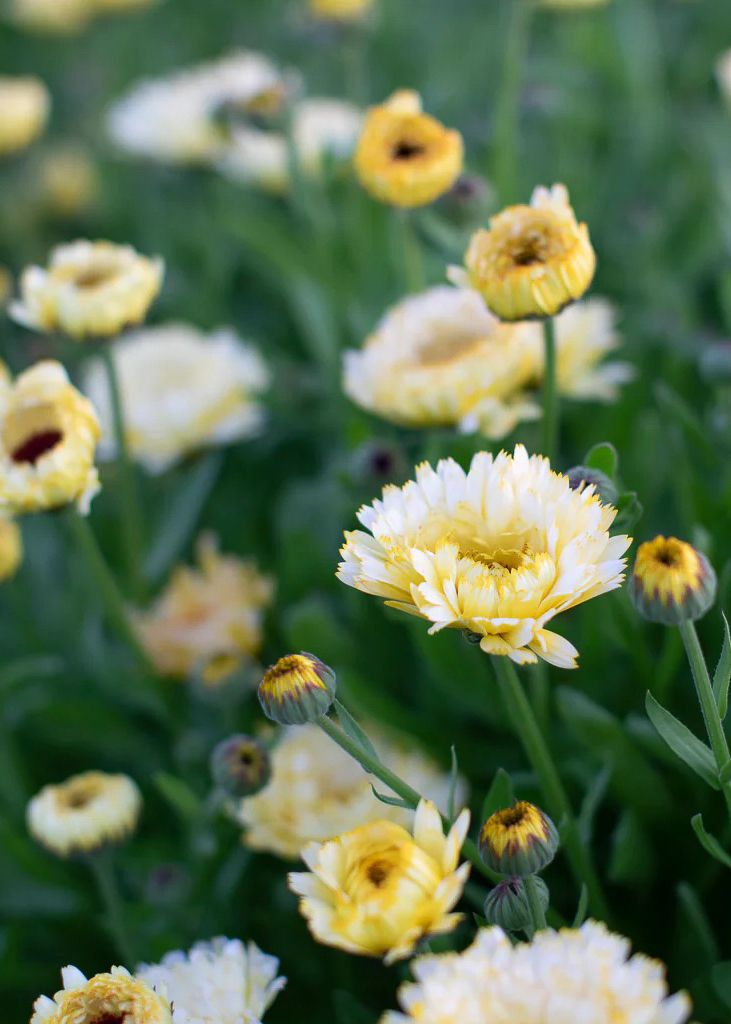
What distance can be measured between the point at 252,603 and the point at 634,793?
37cm

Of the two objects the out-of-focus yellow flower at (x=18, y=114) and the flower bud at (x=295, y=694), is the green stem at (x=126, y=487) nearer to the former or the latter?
the flower bud at (x=295, y=694)

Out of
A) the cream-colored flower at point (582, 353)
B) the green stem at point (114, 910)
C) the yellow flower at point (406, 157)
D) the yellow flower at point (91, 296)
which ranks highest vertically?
the yellow flower at point (406, 157)

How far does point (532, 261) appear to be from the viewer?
0.69 meters

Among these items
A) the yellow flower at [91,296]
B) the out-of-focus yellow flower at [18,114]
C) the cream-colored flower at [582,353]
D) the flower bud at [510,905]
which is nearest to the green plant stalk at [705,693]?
the flower bud at [510,905]

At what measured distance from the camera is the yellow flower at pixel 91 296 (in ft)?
2.87

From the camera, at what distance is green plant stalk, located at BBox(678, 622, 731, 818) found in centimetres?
53

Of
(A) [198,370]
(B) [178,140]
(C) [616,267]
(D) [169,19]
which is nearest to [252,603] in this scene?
(A) [198,370]

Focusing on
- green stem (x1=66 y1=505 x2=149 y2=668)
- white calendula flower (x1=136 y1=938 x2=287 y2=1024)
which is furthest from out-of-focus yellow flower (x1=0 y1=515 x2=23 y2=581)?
white calendula flower (x1=136 y1=938 x2=287 y2=1024)

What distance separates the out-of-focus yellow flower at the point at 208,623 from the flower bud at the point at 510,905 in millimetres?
418

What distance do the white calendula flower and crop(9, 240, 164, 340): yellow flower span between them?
Result: 468 millimetres

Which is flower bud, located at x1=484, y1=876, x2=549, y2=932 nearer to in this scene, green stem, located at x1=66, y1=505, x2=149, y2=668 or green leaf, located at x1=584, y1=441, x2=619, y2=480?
green leaf, located at x1=584, y1=441, x2=619, y2=480

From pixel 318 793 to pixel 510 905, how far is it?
1.01 feet

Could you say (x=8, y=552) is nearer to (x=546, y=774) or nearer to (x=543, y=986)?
(x=546, y=774)

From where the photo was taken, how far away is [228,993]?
0.58 m
